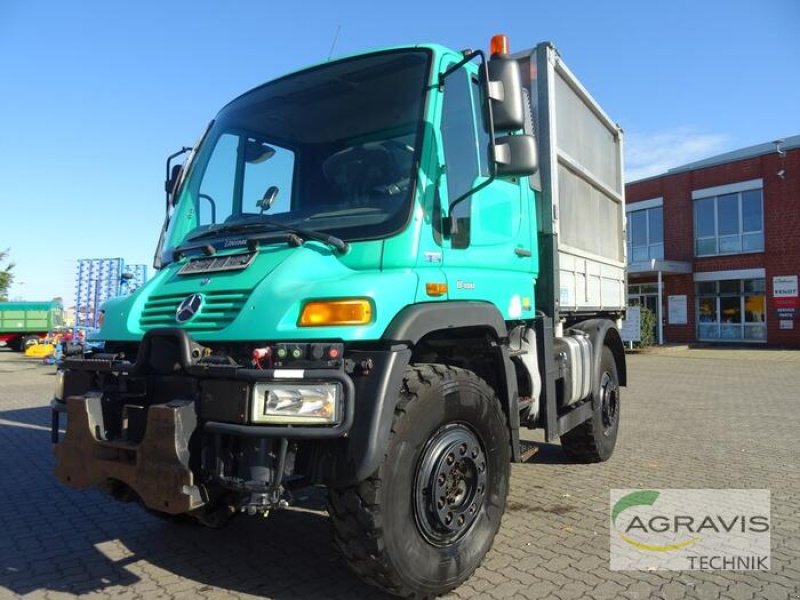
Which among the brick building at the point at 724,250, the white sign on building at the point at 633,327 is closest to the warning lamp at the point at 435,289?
the white sign on building at the point at 633,327

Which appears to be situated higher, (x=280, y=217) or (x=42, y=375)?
(x=280, y=217)

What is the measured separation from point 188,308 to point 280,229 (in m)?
0.64

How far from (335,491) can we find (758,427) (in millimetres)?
7427

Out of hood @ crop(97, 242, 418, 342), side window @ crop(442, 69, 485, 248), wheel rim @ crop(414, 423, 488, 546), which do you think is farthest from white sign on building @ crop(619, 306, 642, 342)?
hood @ crop(97, 242, 418, 342)

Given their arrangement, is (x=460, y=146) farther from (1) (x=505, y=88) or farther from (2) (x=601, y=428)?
(2) (x=601, y=428)

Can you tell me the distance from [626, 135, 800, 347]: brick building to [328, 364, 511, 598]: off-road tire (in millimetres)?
22791

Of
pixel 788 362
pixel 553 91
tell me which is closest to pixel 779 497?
pixel 553 91

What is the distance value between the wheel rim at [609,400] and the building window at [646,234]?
74.7ft

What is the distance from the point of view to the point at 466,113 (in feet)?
12.3

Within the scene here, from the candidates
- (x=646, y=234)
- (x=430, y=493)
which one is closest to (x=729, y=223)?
(x=646, y=234)

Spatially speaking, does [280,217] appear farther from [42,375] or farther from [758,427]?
[42,375]

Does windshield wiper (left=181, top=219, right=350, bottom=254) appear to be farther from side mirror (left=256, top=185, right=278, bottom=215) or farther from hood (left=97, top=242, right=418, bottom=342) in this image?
side mirror (left=256, top=185, right=278, bottom=215)

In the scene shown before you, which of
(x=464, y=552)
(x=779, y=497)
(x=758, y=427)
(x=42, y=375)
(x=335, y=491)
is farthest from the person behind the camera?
(x=42, y=375)

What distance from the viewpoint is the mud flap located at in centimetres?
264
